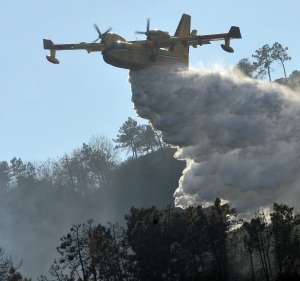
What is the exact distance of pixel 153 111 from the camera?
5100 cm

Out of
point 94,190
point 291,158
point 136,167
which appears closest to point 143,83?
point 291,158

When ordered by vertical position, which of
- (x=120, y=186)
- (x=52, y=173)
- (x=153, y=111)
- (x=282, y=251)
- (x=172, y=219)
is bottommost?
(x=282, y=251)

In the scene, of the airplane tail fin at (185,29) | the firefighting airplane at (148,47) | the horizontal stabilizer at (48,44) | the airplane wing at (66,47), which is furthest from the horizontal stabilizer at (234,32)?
the horizontal stabilizer at (48,44)

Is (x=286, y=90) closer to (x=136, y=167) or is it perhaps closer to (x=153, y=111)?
(x=153, y=111)

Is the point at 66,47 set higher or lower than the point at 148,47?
higher

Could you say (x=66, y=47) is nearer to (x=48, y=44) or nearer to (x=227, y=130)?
(x=48, y=44)

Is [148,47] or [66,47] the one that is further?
[66,47]

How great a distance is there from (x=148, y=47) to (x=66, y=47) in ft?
28.3

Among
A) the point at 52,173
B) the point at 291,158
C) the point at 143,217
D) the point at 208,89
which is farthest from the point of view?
the point at 52,173

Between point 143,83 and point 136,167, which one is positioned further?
point 136,167

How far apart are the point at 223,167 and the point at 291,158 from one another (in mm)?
5217

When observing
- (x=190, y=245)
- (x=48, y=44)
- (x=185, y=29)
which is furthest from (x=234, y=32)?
(x=190, y=245)

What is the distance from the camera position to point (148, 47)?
51.4 metres

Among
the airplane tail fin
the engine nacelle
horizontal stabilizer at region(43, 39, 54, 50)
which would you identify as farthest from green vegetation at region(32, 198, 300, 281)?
horizontal stabilizer at region(43, 39, 54, 50)
